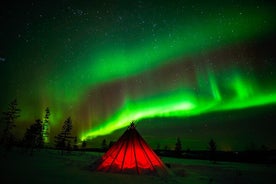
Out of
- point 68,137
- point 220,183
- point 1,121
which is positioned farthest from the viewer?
point 68,137

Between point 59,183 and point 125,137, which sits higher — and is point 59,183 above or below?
below

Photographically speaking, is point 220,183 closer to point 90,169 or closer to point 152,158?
point 152,158

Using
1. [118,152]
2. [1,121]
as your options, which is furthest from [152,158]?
[1,121]

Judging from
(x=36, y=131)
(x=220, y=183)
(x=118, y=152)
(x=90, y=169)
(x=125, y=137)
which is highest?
(x=36, y=131)

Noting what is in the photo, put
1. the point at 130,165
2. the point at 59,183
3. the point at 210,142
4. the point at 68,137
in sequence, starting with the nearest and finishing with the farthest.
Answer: the point at 59,183
the point at 130,165
the point at 68,137
the point at 210,142

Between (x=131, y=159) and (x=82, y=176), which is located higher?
(x=131, y=159)

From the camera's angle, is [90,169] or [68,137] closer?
[90,169]

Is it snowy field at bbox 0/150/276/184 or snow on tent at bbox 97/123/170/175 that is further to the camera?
snow on tent at bbox 97/123/170/175

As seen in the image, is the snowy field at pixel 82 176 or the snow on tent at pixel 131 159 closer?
the snowy field at pixel 82 176

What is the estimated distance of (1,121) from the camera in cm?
3731

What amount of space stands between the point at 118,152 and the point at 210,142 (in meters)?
79.9

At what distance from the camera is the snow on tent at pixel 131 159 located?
352 inches

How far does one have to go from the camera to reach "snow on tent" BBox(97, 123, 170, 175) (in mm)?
8945

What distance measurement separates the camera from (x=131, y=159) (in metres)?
9.37
